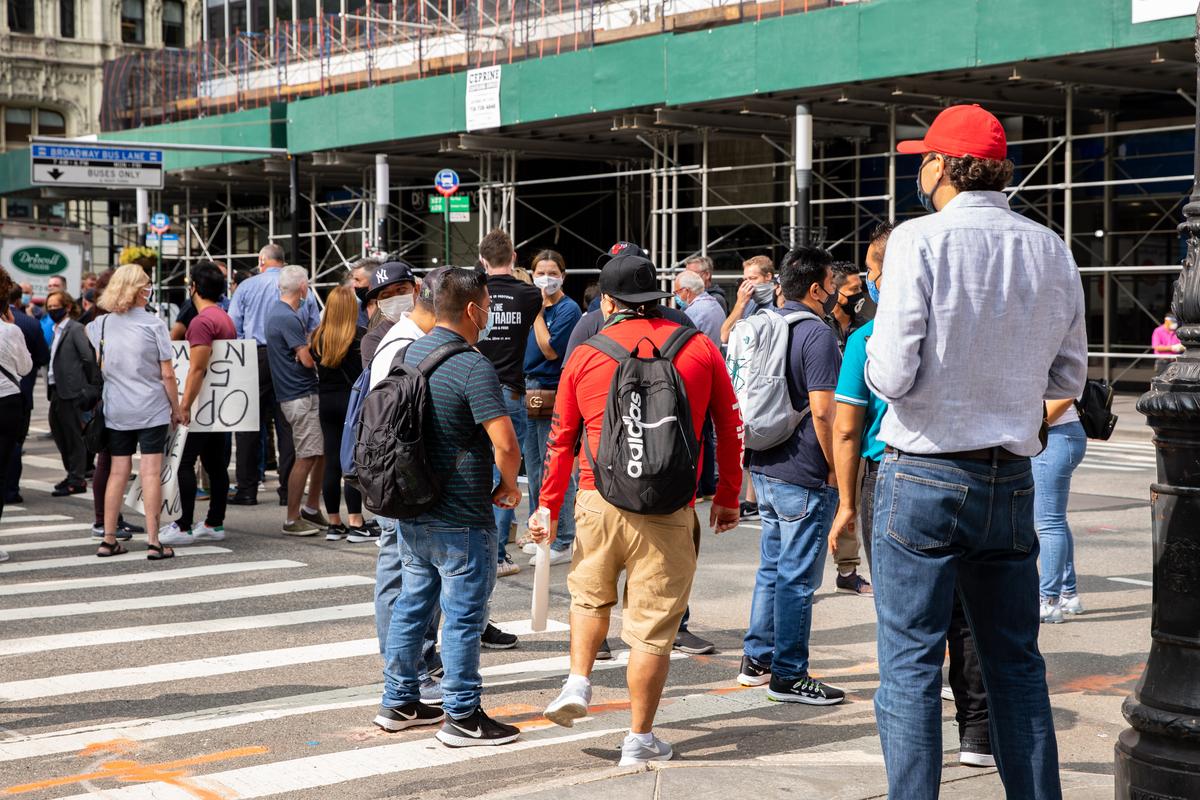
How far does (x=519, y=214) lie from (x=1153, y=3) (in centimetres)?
1809

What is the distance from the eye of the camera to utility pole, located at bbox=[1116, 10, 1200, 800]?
378 centimetres

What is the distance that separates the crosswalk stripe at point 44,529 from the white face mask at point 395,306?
17.0 feet

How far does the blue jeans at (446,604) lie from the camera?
18.1 feet

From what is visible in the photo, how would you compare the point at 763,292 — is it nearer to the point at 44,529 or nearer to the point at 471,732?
the point at 471,732

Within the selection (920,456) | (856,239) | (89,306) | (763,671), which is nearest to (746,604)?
(763,671)

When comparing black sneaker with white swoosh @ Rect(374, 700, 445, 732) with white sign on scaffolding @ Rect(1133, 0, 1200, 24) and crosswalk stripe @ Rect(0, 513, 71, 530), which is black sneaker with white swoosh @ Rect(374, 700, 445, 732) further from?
white sign on scaffolding @ Rect(1133, 0, 1200, 24)

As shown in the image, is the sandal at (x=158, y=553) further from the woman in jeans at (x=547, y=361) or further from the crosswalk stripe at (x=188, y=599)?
the woman in jeans at (x=547, y=361)

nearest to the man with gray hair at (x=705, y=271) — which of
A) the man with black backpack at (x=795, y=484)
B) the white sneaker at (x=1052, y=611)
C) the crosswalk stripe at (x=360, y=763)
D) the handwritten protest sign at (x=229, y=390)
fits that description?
the handwritten protest sign at (x=229, y=390)

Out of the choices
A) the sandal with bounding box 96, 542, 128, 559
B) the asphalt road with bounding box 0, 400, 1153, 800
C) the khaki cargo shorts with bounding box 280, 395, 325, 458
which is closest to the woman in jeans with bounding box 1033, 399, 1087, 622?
the asphalt road with bounding box 0, 400, 1153, 800

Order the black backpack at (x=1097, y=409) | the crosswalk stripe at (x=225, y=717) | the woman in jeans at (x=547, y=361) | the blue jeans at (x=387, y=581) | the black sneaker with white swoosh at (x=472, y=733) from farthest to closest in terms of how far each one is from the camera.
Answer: the woman in jeans at (x=547, y=361) → the black backpack at (x=1097, y=409) → the blue jeans at (x=387, y=581) → the crosswalk stripe at (x=225, y=717) → the black sneaker with white swoosh at (x=472, y=733)

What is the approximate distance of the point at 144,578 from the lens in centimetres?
932

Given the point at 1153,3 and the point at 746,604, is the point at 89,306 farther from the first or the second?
the point at 1153,3

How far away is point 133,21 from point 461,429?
66.0 meters

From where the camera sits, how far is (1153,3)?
17453mm
